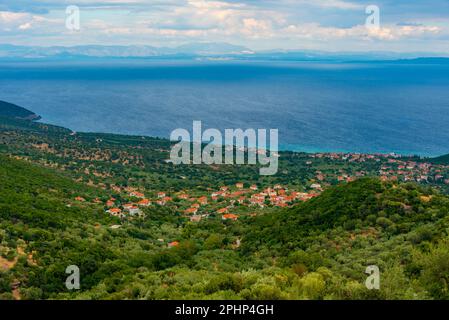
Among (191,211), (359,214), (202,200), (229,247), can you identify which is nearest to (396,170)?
(202,200)

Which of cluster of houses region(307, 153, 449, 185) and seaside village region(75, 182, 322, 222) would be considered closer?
seaside village region(75, 182, 322, 222)

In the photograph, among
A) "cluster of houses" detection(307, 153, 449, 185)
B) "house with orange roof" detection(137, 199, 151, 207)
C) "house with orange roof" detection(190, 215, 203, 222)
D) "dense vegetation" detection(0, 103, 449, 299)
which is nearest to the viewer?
"dense vegetation" detection(0, 103, 449, 299)

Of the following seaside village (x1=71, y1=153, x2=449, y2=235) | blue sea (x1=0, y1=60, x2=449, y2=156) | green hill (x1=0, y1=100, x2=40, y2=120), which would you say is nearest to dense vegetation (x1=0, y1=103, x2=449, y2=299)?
seaside village (x1=71, y1=153, x2=449, y2=235)

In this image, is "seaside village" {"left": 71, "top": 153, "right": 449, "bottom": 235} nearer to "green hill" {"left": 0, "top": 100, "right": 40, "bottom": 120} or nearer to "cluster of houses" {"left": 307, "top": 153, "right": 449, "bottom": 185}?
"cluster of houses" {"left": 307, "top": 153, "right": 449, "bottom": 185}

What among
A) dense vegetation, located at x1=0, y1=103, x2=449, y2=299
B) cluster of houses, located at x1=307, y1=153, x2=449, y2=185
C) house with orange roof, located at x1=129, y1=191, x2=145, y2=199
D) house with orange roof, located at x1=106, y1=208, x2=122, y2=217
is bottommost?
cluster of houses, located at x1=307, y1=153, x2=449, y2=185

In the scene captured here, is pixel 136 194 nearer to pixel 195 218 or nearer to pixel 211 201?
pixel 211 201

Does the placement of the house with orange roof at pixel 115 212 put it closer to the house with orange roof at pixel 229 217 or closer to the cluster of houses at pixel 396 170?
the house with orange roof at pixel 229 217

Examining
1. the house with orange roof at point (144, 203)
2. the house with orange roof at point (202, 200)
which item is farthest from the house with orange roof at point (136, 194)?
the house with orange roof at point (202, 200)

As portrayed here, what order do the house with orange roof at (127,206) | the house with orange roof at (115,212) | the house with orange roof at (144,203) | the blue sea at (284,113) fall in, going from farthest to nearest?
the blue sea at (284,113) < the house with orange roof at (144,203) < the house with orange roof at (127,206) < the house with orange roof at (115,212)
